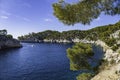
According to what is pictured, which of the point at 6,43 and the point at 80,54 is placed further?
the point at 6,43

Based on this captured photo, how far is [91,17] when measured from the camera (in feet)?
44.8

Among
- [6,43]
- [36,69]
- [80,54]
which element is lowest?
[36,69]

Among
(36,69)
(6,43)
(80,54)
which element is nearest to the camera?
(80,54)

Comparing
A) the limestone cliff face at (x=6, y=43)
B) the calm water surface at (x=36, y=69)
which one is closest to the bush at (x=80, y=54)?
the calm water surface at (x=36, y=69)

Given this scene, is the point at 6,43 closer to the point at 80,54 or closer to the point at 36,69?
the point at 36,69

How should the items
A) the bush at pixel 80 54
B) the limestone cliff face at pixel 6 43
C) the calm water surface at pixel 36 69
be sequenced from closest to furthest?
the bush at pixel 80 54 < the calm water surface at pixel 36 69 < the limestone cliff face at pixel 6 43

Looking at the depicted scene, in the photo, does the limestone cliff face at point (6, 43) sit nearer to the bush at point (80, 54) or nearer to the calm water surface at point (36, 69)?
the calm water surface at point (36, 69)

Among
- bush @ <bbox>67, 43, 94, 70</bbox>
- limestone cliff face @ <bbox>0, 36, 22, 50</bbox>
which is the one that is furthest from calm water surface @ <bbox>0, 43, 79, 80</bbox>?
limestone cliff face @ <bbox>0, 36, 22, 50</bbox>

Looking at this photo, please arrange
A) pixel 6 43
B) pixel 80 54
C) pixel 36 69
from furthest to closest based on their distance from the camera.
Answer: pixel 6 43 < pixel 36 69 < pixel 80 54

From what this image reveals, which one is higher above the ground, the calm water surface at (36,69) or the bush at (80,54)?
the bush at (80,54)

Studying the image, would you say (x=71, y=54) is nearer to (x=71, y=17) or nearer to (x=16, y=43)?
(x=71, y=17)

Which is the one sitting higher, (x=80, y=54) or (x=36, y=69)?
(x=80, y=54)

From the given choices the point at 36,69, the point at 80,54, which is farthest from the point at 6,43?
the point at 80,54

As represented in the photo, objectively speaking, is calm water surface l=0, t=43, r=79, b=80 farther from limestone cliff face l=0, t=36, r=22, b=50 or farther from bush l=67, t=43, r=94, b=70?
limestone cliff face l=0, t=36, r=22, b=50
